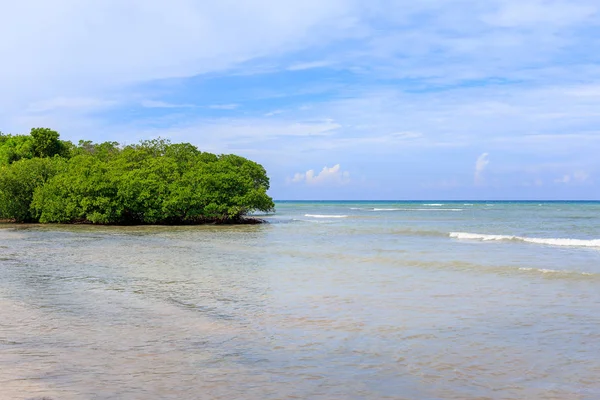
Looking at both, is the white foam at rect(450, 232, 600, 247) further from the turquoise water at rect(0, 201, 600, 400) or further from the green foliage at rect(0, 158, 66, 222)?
the green foliage at rect(0, 158, 66, 222)

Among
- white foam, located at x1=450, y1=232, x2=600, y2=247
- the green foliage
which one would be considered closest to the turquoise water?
white foam, located at x1=450, y1=232, x2=600, y2=247

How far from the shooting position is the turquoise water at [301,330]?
5508mm

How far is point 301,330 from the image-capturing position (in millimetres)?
7824

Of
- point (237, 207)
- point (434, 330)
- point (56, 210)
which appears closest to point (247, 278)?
point (434, 330)

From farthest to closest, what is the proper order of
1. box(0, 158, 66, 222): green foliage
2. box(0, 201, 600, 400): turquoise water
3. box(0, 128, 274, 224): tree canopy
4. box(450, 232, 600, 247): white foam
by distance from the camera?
box(0, 158, 66, 222): green foliage
box(0, 128, 274, 224): tree canopy
box(450, 232, 600, 247): white foam
box(0, 201, 600, 400): turquoise water

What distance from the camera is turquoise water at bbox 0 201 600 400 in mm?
5508

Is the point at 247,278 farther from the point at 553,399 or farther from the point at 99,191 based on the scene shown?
the point at 99,191

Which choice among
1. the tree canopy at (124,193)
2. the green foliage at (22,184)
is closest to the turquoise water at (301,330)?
the tree canopy at (124,193)

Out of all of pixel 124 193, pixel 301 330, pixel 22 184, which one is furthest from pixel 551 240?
pixel 22 184

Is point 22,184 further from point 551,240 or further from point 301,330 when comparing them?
point 301,330

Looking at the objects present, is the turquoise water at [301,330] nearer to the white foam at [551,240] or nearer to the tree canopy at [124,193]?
the white foam at [551,240]

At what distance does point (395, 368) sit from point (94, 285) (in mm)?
7988

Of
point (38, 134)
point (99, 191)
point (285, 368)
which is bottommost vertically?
point (285, 368)

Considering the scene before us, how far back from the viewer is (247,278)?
13.2 metres
